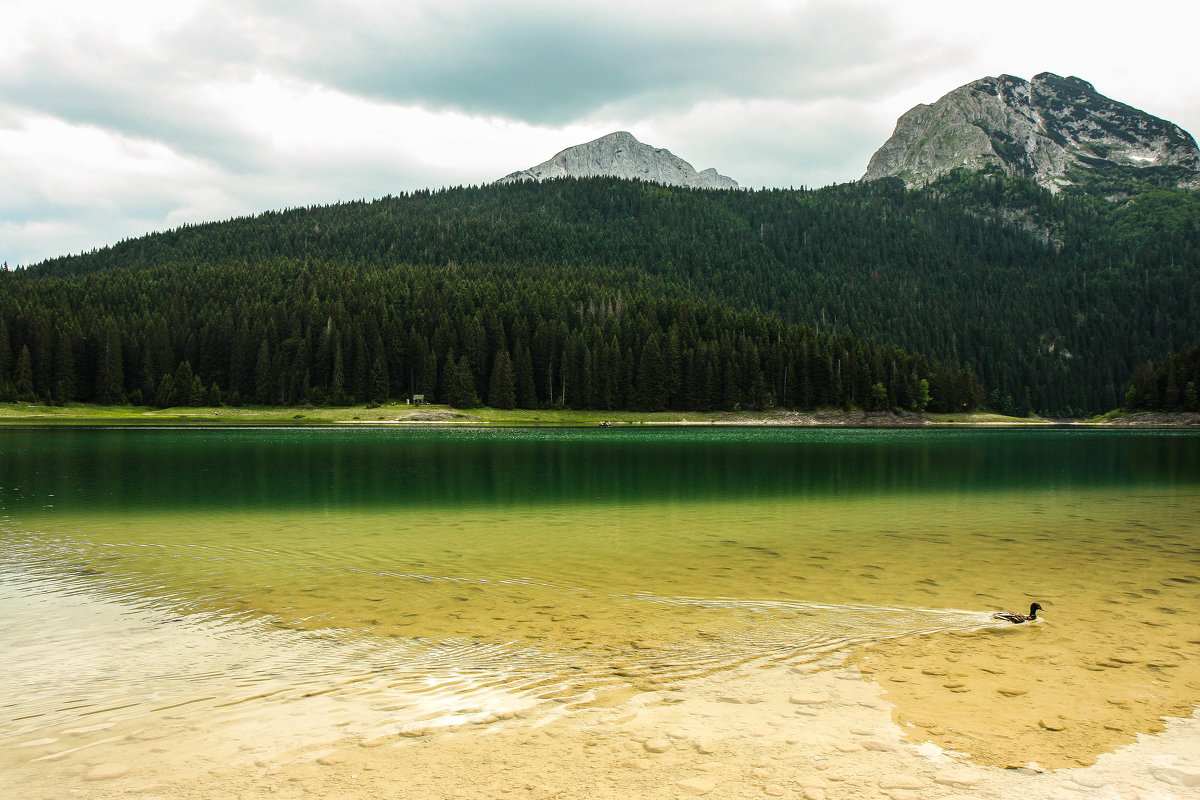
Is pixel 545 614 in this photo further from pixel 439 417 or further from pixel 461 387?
pixel 461 387

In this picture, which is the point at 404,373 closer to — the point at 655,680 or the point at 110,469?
the point at 110,469

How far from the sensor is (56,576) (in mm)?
12102

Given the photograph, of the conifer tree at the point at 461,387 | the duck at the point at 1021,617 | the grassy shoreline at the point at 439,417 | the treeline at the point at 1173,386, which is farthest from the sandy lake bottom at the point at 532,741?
the treeline at the point at 1173,386

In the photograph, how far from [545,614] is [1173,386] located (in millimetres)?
134405

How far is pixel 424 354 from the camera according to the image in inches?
4279

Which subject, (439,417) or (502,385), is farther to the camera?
(502,385)

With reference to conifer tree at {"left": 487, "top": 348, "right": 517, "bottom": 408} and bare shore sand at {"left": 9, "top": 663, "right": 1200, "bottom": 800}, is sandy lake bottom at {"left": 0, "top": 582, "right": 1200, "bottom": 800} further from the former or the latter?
conifer tree at {"left": 487, "top": 348, "right": 517, "bottom": 408}

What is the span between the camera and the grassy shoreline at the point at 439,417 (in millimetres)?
89875

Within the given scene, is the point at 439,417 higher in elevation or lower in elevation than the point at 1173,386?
lower

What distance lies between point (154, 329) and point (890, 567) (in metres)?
121

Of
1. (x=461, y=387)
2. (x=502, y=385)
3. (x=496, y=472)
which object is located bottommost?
(x=496, y=472)

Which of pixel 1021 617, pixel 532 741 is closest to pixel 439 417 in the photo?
pixel 1021 617

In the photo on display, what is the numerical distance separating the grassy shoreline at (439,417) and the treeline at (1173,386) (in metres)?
2.05

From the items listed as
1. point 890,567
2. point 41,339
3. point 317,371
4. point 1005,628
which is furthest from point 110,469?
point 41,339
